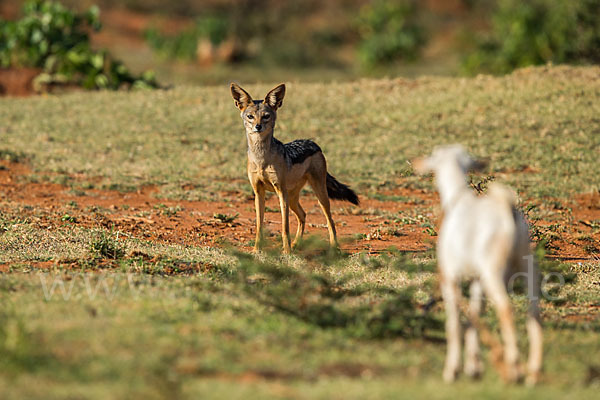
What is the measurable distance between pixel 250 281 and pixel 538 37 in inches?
985

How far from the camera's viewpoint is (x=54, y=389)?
201 inches

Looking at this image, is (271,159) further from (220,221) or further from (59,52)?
(59,52)

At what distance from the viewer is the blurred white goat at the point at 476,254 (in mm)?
5266

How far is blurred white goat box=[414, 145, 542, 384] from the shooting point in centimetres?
527

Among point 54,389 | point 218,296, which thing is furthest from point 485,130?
point 54,389

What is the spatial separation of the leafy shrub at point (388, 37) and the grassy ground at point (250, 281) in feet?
73.4

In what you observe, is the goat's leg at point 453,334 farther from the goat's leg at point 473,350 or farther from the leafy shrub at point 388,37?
the leafy shrub at point 388,37

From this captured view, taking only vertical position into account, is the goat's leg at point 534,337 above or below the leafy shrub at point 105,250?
below

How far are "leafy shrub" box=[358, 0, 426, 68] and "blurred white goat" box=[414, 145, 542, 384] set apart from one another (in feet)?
122

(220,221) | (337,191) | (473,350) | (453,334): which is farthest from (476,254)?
(220,221)

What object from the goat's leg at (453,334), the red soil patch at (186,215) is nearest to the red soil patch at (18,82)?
the red soil patch at (186,215)

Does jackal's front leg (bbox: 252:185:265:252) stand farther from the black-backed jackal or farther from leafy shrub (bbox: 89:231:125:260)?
→ leafy shrub (bbox: 89:231:125:260)

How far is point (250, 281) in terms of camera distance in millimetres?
8656

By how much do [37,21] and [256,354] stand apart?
2123cm
